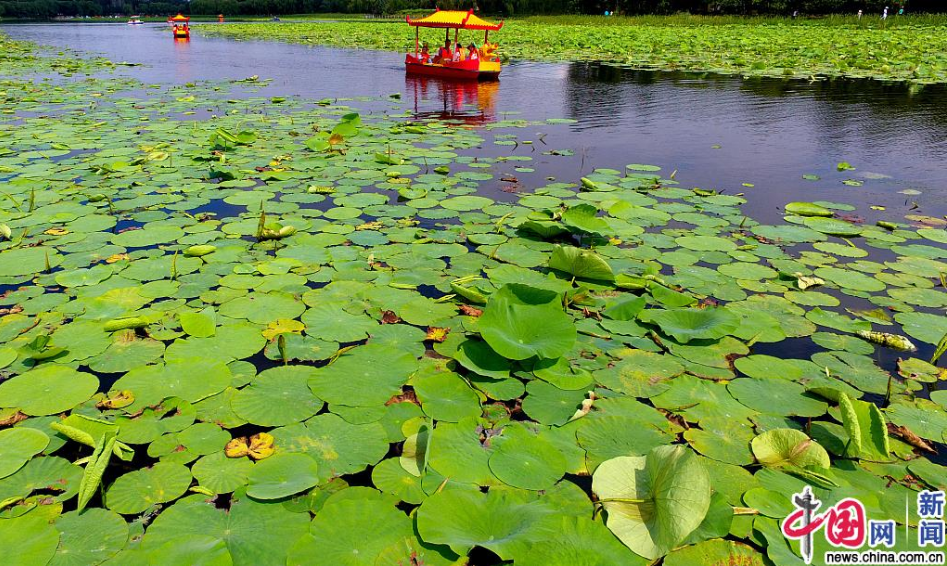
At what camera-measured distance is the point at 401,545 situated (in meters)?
1.45

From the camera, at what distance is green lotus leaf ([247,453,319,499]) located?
160cm

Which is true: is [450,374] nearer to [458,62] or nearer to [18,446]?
[18,446]

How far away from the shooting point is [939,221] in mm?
4070

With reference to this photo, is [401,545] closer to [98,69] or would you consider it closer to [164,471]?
[164,471]

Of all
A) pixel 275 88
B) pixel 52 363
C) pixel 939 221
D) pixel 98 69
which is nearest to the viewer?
pixel 52 363

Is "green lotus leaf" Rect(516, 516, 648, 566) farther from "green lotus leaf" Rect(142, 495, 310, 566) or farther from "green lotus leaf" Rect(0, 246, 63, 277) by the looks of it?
"green lotus leaf" Rect(0, 246, 63, 277)

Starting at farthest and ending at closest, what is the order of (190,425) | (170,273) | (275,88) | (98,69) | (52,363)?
(98,69), (275,88), (170,273), (52,363), (190,425)

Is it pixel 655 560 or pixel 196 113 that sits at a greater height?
pixel 196 113

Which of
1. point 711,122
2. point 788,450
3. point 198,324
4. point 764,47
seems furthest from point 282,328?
point 764,47

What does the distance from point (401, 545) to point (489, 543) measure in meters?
0.24

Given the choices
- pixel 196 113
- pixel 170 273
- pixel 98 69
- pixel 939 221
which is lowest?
pixel 170 273

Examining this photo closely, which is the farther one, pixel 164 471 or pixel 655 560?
pixel 164 471

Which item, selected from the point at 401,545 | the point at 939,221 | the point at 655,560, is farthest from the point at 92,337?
the point at 939,221

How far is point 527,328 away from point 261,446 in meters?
1.13
